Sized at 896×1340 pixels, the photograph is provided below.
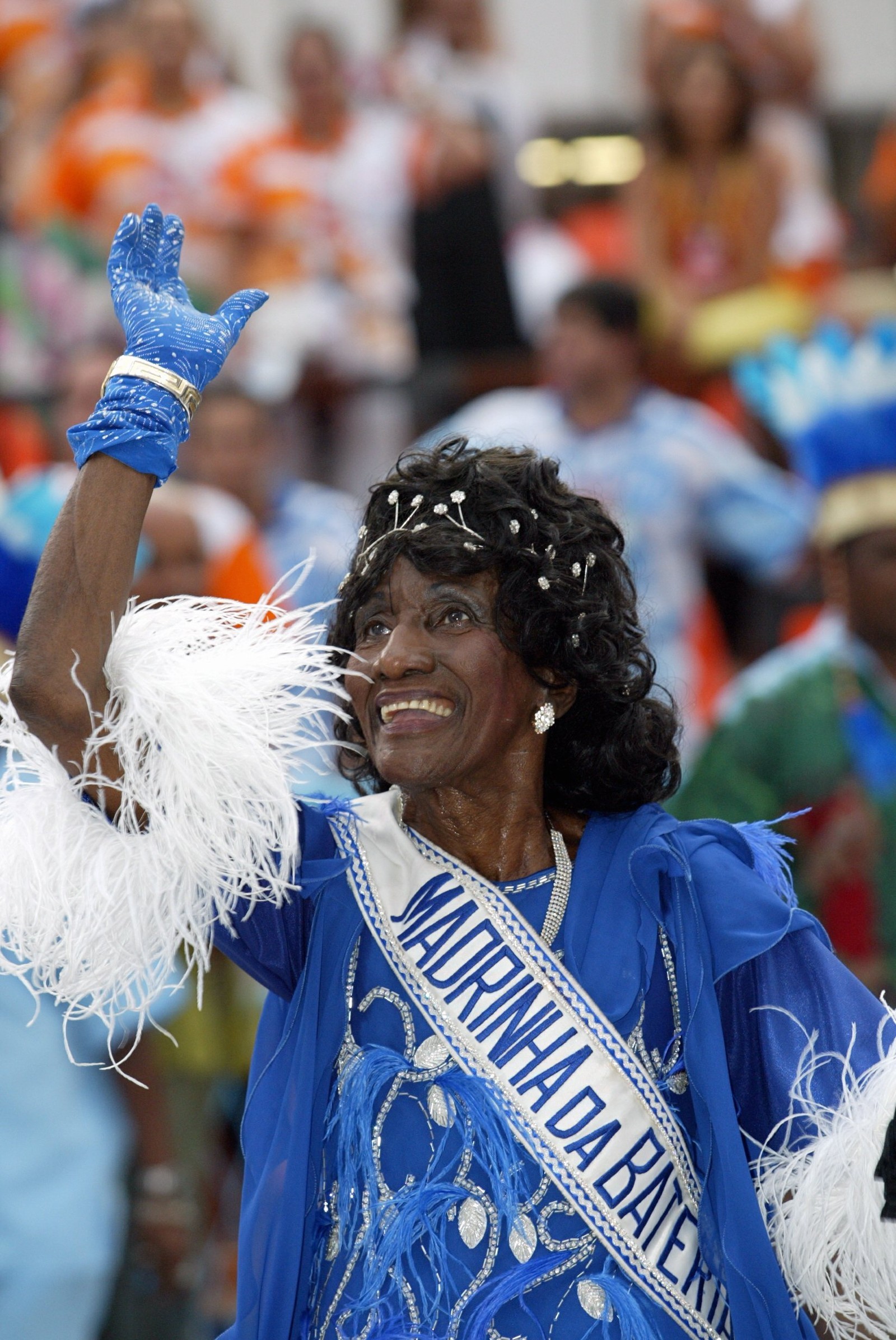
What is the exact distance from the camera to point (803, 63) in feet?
27.3

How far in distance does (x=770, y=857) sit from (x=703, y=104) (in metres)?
5.31

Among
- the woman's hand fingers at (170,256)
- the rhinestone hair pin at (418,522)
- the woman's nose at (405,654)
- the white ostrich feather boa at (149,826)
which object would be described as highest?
the woman's hand fingers at (170,256)

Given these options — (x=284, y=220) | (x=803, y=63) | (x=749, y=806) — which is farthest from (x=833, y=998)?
(x=803, y=63)

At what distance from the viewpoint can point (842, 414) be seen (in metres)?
5.04

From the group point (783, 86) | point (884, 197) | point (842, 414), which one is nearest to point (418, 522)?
point (842, 414)

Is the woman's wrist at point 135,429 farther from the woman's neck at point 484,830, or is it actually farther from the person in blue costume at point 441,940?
the woman's neck at point 484,830

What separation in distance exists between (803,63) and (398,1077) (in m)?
6.77

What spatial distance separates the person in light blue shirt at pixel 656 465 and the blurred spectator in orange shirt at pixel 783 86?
159 centimetres

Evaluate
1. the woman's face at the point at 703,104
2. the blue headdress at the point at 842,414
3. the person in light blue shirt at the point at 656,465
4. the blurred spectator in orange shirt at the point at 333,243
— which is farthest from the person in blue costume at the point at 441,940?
the woman's face at the point at 703,104

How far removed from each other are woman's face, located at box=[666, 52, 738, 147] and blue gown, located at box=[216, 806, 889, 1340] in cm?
525

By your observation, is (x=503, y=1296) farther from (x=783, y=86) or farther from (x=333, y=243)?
(x=783, y=86)

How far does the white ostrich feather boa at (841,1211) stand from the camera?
238cm

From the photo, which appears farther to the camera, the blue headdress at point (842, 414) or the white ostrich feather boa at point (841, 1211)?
the blue headdress at point (842, 414)

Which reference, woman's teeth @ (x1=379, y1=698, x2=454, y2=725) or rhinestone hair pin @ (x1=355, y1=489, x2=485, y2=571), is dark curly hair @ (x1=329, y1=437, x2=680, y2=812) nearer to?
rhinestone hair pin @ (x1=355, y1=489, x2=485, y2=571)
